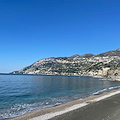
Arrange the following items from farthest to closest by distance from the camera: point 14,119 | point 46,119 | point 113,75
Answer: point 113,75, point 14,119, point 46,119

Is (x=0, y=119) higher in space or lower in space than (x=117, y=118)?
lower

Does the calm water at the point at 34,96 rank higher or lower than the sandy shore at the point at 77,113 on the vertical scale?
lower

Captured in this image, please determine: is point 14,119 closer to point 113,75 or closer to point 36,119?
point 36,119

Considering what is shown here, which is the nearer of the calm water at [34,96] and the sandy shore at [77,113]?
the sandy shore at [77,113]

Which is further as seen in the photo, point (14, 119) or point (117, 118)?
point (14, 119)

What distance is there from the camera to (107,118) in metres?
12.2

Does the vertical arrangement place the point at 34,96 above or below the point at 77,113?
below

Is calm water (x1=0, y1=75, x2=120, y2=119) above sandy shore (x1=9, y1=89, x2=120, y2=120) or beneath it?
beneath

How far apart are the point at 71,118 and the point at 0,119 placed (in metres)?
8.02

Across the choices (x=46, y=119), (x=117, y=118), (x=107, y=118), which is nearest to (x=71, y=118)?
(x=46, y=119)

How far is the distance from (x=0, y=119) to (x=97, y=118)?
10562 millimetres

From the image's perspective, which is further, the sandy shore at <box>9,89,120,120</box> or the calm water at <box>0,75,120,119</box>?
the calm water at <box>0,75,120,119</box>

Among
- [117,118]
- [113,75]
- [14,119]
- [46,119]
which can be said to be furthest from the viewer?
[113,75]

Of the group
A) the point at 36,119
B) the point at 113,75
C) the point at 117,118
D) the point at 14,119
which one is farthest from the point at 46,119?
the point at 113,75
